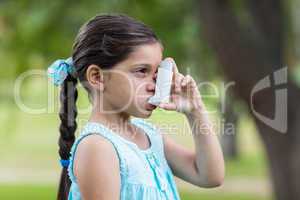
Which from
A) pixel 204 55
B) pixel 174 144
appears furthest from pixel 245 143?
pixel 174 144

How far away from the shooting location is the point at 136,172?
6.98 feet

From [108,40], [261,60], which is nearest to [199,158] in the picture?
[108,40]

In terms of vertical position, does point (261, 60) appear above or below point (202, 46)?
below

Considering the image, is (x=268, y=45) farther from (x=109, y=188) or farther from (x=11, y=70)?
(x=109, y=188)

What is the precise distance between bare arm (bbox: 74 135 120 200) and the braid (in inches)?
10.6

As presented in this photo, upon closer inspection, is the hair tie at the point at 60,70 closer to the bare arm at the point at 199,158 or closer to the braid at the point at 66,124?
the braid at the point at 66,124

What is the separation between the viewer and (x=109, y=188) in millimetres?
2051

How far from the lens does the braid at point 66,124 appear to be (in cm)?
235

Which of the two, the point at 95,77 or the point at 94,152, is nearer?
the point at 94,152

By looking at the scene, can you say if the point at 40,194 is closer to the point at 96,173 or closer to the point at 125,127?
the point at 125,127

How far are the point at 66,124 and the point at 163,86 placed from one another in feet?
1.29

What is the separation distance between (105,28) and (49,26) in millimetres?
5294

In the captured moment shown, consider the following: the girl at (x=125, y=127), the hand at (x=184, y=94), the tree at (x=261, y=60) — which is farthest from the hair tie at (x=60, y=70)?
the tree at (x=261, y=60)

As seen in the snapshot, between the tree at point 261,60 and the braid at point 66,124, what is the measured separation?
4218 millimetres
